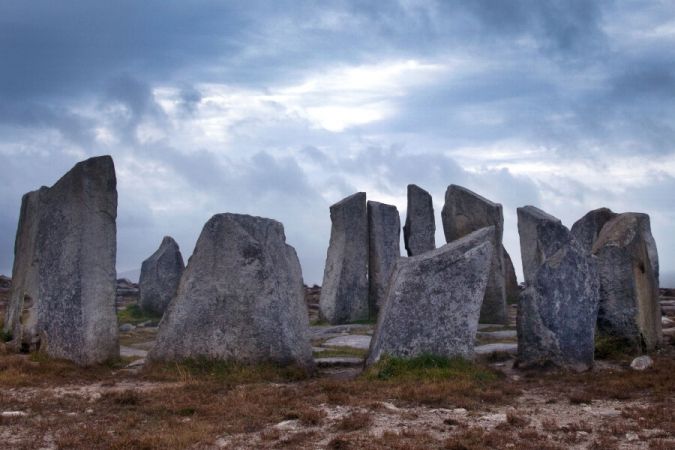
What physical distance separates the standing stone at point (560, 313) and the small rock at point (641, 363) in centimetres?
72

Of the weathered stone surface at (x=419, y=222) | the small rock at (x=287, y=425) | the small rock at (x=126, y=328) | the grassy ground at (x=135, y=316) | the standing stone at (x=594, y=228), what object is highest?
the weathered stone surface at (x=419, y=222)

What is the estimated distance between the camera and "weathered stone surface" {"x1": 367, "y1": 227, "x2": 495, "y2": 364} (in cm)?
1252

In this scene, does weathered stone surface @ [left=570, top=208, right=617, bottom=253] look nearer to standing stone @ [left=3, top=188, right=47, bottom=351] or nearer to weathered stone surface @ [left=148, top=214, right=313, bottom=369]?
weathered stone surface @ [left=148, top=214, right=313, bottom=369]

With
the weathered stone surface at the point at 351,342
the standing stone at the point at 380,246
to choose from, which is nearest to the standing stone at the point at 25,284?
the weathered stone surface at the point at 351,342

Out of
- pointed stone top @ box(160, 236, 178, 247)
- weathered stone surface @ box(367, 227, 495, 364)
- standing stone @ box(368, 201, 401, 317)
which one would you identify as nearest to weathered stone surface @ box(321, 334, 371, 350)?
weathered stone surface @ box(367, 227, 495, 364)

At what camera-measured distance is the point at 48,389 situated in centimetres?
1180

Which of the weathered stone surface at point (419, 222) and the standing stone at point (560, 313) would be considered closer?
the standing stone at point (560, 313)

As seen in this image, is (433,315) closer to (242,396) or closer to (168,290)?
(242,396)

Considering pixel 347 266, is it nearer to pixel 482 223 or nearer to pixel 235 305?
pixel 482 223

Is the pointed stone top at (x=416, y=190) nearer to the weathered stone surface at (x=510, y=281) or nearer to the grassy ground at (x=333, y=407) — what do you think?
the weathered stone surface at (x=510, y=281)

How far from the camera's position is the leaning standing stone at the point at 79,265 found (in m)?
13.8

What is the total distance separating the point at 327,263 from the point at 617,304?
10540mm

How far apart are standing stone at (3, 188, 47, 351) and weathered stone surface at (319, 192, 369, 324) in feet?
27.6

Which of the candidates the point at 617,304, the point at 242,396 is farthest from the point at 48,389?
the point at 617,304
